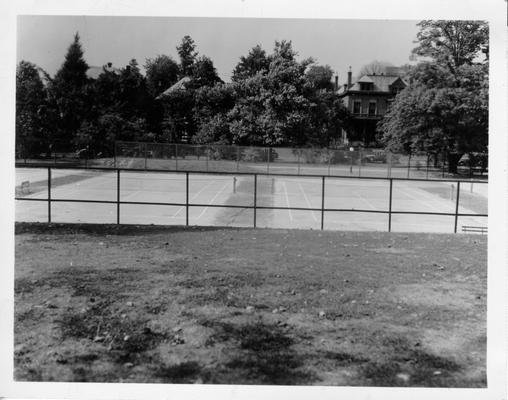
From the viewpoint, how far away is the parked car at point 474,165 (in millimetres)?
29122

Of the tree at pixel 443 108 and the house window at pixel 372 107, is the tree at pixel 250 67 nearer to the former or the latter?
the tree at pixel 443 108

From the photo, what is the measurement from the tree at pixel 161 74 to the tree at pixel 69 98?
9.96 ft

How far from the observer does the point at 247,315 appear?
626cm

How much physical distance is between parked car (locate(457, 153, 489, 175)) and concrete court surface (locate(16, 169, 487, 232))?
9.06 ft

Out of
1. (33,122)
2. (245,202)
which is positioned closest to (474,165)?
(245,202)

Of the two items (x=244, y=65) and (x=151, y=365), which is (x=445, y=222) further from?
(x=151, y=365)

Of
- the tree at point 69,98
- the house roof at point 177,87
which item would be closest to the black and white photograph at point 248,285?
the house roof at point 177,87

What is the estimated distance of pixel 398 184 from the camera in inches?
1344

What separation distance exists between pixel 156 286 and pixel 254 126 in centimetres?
2221

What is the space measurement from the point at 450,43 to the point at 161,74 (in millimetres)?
12027

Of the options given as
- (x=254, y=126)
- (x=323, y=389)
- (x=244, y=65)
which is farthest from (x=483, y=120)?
(x=323, y=389)

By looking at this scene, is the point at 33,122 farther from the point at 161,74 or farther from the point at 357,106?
the point at 357,106

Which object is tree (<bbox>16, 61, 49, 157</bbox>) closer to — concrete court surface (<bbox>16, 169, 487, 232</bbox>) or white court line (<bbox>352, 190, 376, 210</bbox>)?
concrete court surface (<bbox>16, 169, 487, 232</bbox>)

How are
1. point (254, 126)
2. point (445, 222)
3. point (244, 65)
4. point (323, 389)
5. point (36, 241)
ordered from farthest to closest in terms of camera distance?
point (254, 126), point (244, 65), point (445, 222), point (36, 241), point (323, 389)
